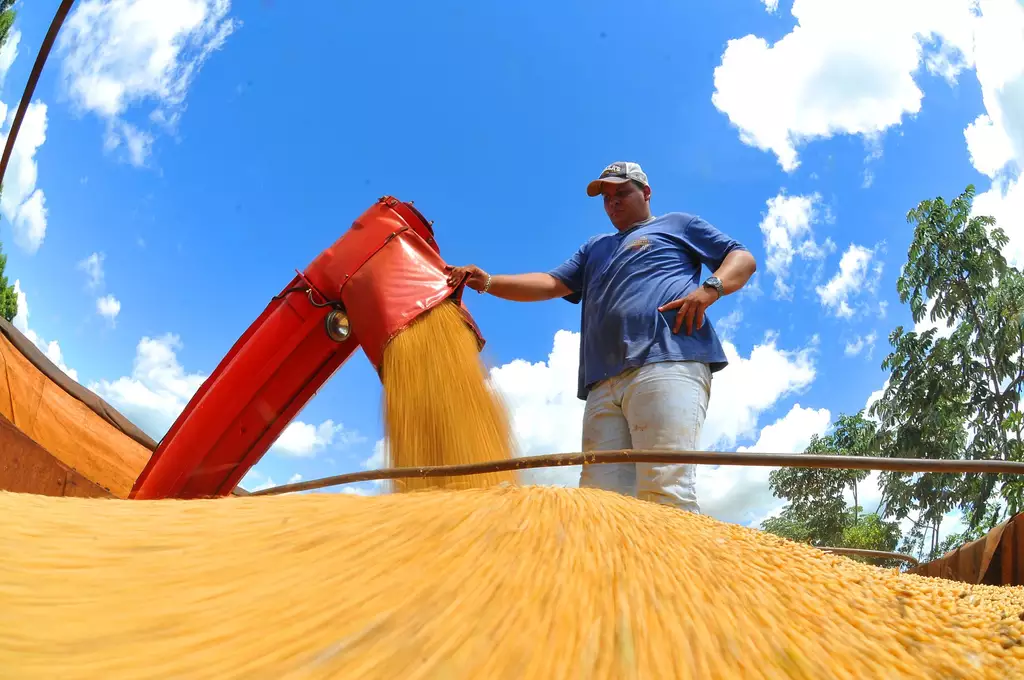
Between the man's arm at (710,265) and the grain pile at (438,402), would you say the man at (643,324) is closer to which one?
the man's arm at (710,265)

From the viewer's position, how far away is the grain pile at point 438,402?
102cm

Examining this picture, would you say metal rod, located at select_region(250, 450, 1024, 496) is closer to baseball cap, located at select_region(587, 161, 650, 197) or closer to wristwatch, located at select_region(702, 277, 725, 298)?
wristwatch, located at select_region(702, 277, 725, 298)

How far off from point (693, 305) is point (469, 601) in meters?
1.14

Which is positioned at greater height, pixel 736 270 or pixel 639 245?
pixel 639 245

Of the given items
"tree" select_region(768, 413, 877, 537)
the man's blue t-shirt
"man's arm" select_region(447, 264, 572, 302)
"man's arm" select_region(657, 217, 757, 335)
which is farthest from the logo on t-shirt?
"tree" select_region(768, 413, 877, 537)

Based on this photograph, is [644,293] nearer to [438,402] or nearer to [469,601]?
[438,402]

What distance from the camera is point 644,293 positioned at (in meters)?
1.43

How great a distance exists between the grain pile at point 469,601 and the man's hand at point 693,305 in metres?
0.94

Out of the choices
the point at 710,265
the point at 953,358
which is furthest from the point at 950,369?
the point at 710,265

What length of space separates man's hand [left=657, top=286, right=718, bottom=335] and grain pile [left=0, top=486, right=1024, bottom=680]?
3.09ft

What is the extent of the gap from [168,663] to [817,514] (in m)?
13.6

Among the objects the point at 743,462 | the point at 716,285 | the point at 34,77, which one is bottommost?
the point at 743,462

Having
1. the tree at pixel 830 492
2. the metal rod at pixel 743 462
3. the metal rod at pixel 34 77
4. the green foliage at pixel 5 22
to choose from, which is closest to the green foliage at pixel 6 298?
the green foliage at pixel 5 22

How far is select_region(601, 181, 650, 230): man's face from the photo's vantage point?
1.67 m
